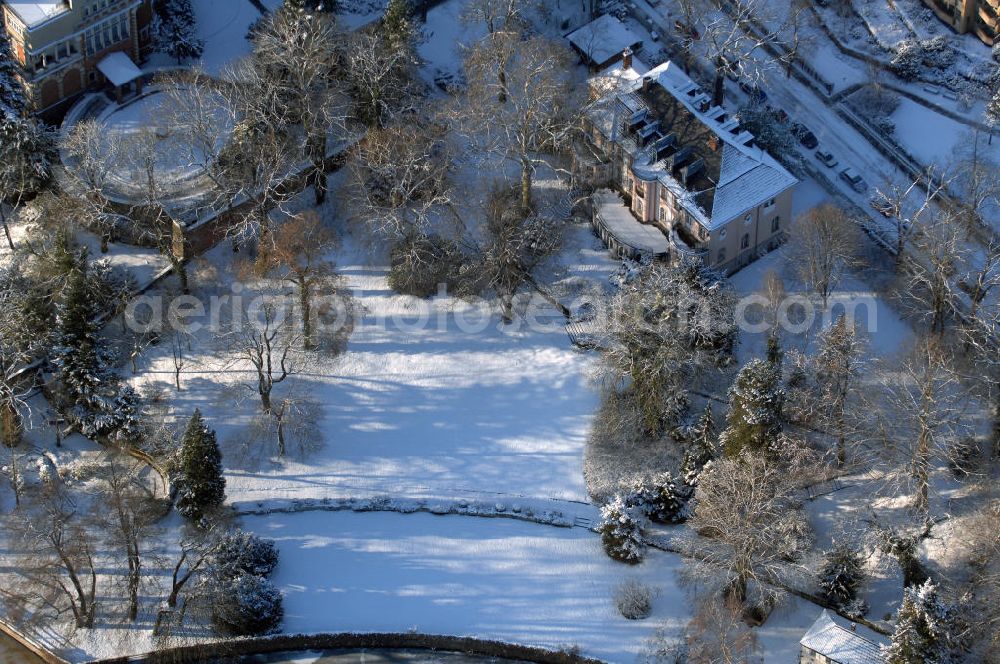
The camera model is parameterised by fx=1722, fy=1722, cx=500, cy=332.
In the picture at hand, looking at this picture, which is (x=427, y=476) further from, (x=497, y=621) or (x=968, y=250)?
(x=968, y=250)

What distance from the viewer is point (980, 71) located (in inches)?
4966

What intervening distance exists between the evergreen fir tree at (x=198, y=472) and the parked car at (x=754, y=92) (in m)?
48.0

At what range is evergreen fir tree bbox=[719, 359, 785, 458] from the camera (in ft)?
327

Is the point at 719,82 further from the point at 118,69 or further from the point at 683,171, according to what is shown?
the point at 118,69

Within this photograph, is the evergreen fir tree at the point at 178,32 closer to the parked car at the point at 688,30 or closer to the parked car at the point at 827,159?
the parked car at the point at 688,30

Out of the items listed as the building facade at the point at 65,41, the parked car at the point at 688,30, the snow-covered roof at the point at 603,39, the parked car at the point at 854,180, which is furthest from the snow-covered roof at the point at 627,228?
the building facade at the point at 65,41

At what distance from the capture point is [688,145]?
376 ft

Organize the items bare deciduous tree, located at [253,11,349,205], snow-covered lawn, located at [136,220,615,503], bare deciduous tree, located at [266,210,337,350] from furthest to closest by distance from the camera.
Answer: bare deciduous tree, located at [253,11,349,205] → bare deciduous tree, located at [266,210,337,350] → snow-covered lawn, located at [136,220,615,503]

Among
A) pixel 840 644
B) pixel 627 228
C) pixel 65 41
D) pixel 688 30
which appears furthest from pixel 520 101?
pixel 840 644

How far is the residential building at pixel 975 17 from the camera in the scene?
417 ft

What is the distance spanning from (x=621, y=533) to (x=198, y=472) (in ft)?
82.2

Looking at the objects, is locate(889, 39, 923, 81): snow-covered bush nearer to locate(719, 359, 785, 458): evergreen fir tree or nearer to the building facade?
locate(719, 359, 785, 458): evergreen fir tree

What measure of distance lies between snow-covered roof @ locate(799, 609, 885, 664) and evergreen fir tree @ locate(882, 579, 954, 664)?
2.38 m

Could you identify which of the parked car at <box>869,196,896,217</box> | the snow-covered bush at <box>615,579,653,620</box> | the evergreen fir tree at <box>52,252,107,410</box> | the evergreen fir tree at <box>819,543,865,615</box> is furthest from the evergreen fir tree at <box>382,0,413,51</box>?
the evergreen fir tree at <box>819,543,865,615</box>
